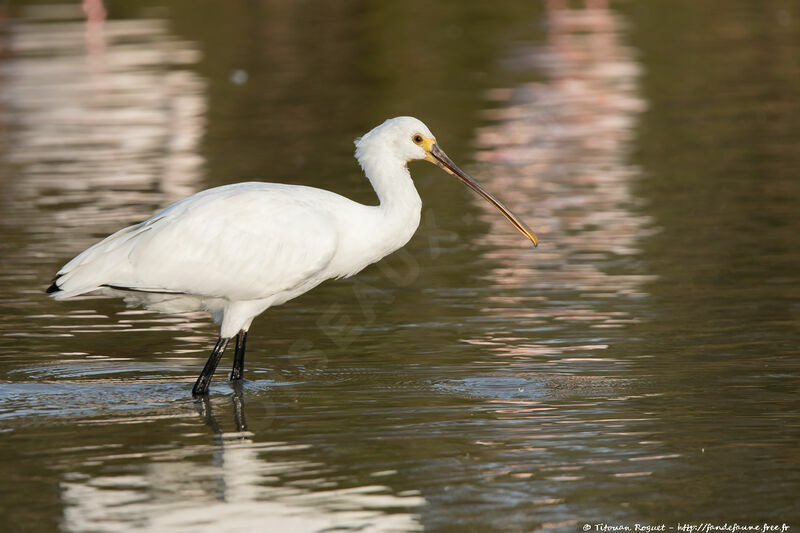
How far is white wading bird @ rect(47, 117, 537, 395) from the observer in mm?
10164

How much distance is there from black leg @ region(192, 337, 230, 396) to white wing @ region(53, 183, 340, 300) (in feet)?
1.27

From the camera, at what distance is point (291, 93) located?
91.4 feet

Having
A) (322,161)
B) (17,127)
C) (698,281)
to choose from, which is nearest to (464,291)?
(698,281)

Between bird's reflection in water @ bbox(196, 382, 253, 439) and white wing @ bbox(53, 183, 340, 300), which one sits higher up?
white wing @ bbox(53, 183, 340, 300)

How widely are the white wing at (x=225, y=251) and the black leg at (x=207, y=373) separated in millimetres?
387

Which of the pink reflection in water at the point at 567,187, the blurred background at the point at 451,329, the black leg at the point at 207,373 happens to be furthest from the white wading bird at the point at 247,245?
the pink reflection in water at the point at 567,187

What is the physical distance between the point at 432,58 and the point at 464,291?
65.4ft

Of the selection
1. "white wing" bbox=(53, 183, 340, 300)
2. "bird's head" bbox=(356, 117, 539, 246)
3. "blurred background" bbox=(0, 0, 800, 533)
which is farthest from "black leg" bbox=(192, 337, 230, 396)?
"bird's head" bbox=(356, 117, 539, 246)

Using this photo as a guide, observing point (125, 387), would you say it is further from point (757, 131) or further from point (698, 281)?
point (757, 131)

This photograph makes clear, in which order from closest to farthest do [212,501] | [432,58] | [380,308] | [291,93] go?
[212,501] → [380,308] → [291,93] → [432,58]

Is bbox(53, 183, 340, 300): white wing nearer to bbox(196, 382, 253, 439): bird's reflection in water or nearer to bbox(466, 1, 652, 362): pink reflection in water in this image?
bbox(196, 382, 253, 439): bird's reflection in water

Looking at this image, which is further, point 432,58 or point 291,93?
point 432,58

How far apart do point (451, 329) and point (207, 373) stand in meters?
2.42

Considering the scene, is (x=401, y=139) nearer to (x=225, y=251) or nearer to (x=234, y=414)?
(x=225, y=251)
